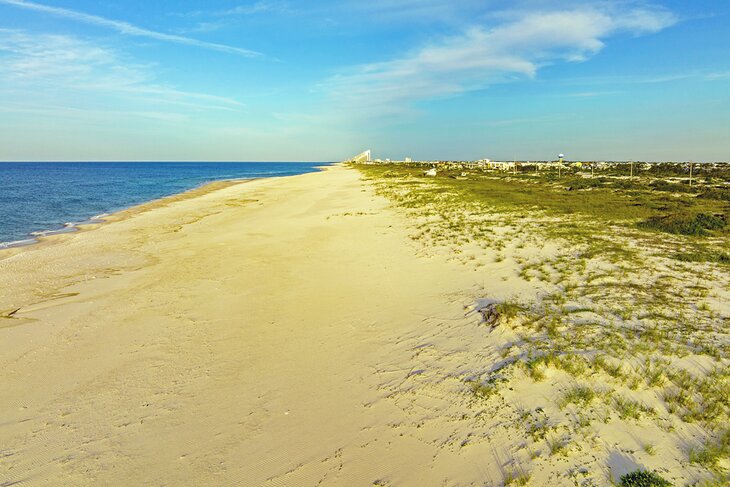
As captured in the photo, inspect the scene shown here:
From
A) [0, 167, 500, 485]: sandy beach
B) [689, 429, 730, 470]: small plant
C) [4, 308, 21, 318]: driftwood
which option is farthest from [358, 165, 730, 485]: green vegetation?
[4, 308, 21, 318]: driftwood

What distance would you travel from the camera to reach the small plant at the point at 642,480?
375cm

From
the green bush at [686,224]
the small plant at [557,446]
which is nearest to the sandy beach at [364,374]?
the small plant at [557,446]

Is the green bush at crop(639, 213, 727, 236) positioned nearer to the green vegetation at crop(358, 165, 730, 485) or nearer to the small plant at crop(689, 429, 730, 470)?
the green vegetation at crop(358, 165, 730, 485)

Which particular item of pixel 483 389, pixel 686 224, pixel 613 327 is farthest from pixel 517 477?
pixel 686 224

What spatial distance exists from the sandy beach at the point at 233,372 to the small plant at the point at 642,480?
1.23 meters

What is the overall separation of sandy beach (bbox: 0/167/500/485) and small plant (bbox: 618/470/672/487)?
123 cm

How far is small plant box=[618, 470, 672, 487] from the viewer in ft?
12.3

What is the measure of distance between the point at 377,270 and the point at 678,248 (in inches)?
385

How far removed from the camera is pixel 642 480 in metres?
3.82

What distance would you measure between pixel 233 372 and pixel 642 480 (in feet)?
18.3

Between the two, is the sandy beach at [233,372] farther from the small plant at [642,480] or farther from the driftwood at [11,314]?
the small plant at [642,480]

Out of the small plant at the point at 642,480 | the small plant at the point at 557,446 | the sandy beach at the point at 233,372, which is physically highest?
the small plant at the point at 642,480

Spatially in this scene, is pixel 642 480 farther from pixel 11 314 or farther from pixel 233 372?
pixel 11 314

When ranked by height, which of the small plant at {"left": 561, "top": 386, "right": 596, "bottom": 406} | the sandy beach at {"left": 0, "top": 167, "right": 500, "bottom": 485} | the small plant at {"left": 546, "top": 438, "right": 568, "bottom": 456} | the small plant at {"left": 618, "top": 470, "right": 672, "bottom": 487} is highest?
the small plant at {"left": 561, "top": 386, "right": 596, "bottom": 406}
